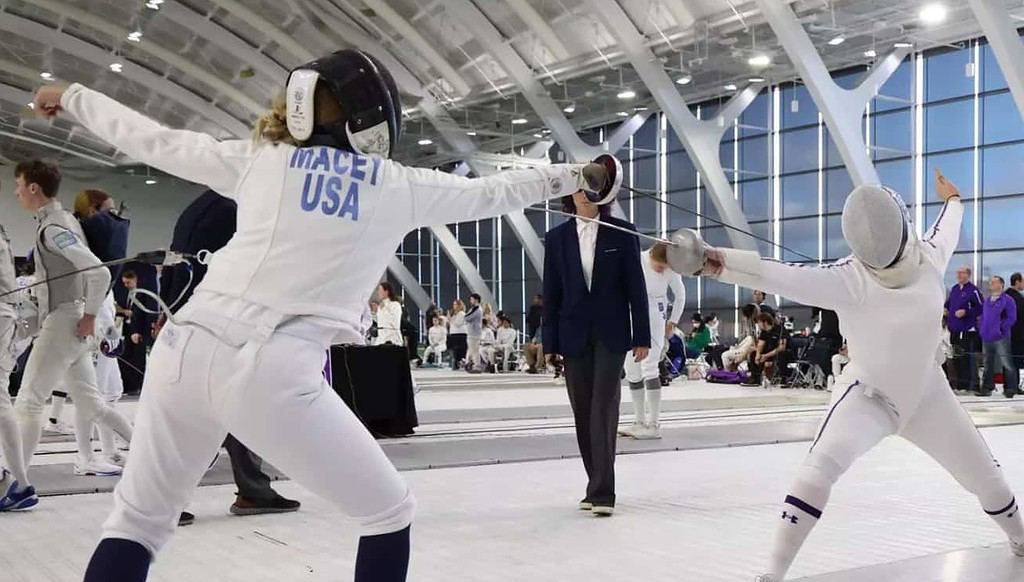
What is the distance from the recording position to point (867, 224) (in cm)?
299

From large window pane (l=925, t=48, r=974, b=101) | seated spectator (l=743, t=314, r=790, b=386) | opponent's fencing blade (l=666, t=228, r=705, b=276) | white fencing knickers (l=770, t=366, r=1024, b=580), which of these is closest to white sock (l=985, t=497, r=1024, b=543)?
white fencing knickers (l=770, t=366, r=1024, b=580)

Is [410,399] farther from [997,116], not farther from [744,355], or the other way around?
[997,116]

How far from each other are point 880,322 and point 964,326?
10393 millimetres

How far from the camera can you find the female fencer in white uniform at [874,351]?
285cm

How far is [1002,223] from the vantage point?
53.8ft

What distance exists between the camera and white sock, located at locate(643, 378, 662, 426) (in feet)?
22.5

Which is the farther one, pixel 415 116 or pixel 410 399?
pixel 415 116

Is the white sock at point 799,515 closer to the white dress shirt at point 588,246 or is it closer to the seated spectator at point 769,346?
the white dress shirt at point 588,246

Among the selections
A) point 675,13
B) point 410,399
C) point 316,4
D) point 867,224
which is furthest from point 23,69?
point 867,224

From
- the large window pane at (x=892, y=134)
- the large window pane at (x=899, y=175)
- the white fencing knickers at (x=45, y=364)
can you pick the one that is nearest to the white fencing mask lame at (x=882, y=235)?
the white fencing knickers at (x=45, y=364)

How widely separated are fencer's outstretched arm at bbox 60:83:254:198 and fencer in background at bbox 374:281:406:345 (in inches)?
434

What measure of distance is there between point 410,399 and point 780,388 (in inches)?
315

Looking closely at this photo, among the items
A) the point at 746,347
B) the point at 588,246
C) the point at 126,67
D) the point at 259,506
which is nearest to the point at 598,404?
the point at 588,246

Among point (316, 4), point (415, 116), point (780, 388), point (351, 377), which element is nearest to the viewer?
point (351, 377)
